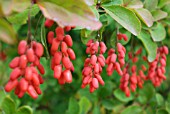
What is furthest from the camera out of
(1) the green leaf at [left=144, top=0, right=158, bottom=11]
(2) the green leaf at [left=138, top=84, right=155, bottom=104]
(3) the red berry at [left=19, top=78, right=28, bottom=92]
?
(2) the green leaf at [left=138, top=84, right=155, bottom=104]

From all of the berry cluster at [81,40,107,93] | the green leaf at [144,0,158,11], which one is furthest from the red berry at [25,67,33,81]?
the green leaf at [144,0,158,11]

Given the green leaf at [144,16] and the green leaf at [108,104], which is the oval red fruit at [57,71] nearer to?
the green leaf at [144,16]

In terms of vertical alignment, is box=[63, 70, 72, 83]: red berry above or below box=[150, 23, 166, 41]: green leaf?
above

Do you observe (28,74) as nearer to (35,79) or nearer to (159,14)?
(35,79)

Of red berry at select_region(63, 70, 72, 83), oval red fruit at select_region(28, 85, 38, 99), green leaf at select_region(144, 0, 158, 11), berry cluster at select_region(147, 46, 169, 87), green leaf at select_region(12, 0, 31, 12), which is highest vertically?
green leaf at select_region(12, 0, 31, 12)

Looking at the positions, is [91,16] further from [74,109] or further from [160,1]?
[74,109]

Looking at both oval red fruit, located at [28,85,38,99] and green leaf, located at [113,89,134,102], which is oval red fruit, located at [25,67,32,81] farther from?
green leaf, located at [113,89,134,102]

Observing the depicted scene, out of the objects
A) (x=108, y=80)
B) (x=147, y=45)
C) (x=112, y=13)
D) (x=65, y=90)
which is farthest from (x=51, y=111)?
(x=112, y=13)
